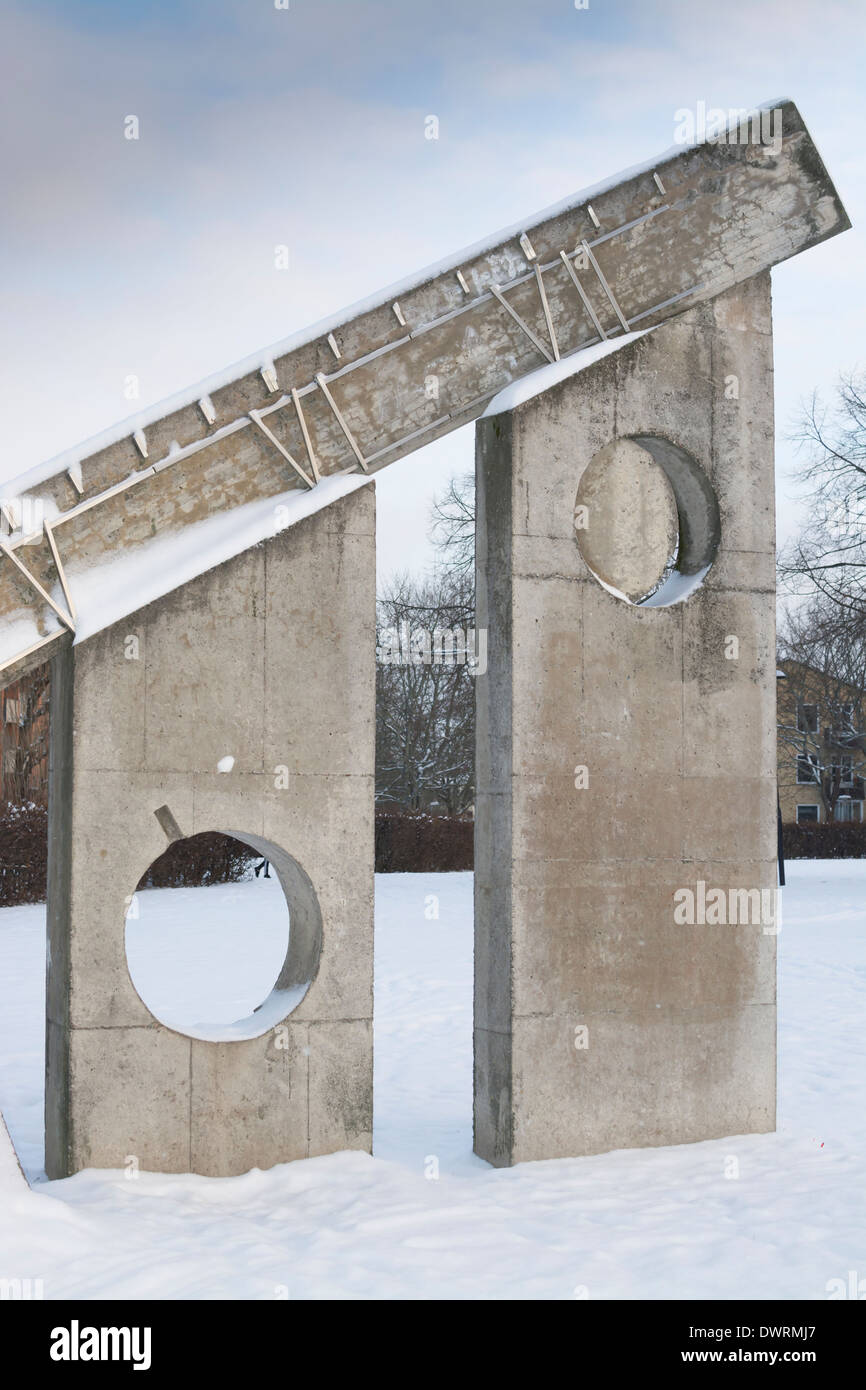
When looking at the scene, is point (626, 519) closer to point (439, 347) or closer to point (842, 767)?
point (439, 347)

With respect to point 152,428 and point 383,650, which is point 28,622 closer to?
point 152,428

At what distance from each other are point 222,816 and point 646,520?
125 inches

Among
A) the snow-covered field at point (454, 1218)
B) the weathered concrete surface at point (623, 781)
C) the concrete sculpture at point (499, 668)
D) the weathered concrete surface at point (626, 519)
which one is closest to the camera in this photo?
the snow-covered field at point (454, 1218)

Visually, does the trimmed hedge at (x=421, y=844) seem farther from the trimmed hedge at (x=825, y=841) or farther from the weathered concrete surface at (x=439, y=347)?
the weathered concrete surface at (x=439, y=347)

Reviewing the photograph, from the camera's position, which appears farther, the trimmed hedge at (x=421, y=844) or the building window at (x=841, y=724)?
the building window at (x=841, y=724)

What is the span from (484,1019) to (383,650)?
1162 inches

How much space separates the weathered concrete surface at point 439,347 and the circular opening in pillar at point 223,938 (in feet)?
6.24

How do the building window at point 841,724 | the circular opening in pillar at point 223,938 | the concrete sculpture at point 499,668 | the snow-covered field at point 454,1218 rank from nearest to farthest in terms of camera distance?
the snow-covered field at point 454,1218, the concrete sculpture at point 499,668, the circular opening in pillar at point 223,938, the building window at point 841,724

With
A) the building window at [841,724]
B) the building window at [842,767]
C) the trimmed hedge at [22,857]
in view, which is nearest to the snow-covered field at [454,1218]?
the trimmed hedge at [22,857]

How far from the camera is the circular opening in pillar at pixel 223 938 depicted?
754 cm

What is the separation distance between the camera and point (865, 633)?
2292 centimetres

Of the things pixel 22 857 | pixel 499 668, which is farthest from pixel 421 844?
pixel 499 668

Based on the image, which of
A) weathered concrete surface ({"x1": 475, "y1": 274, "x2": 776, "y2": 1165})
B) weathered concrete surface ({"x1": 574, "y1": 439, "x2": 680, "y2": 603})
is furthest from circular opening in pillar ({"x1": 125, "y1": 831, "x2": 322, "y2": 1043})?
weathered concrete surface ({"x1": 574, "y1": 439, "x2": 680, "y2": 603})
